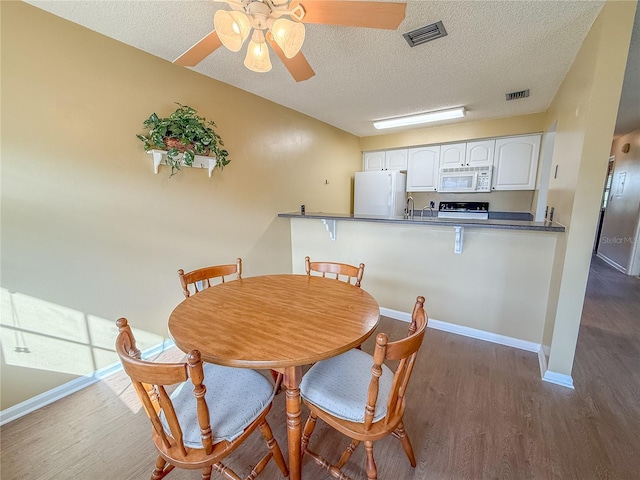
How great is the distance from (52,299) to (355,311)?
6.28 feet

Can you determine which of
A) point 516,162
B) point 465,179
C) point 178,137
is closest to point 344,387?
point 178,137

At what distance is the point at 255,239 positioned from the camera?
303 cm

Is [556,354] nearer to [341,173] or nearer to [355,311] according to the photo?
[355,311]

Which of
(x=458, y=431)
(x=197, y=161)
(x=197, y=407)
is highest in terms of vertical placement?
(x=197, y=161)

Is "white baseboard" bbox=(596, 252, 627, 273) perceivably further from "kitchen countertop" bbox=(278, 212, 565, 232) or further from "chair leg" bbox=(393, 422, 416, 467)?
"chair leg" bbox=(393, 422, 416, 467)

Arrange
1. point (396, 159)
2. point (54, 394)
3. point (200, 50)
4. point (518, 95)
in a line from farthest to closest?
1. point (396, 159)
2. point (518, 95)
3. point (54, 394)
4. point (200, 50)

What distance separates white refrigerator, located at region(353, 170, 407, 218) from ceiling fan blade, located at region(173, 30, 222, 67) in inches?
123

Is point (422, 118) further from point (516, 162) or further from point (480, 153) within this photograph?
point (516, 162)

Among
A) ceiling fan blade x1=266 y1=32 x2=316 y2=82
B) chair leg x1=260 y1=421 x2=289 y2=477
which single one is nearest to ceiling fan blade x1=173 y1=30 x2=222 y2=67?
ceiling fan blade x1=266 y1=32 x2=316 y2=82

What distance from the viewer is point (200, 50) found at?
149 centimetres

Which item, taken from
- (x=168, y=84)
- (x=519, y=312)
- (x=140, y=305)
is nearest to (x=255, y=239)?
(x=140, y=305)

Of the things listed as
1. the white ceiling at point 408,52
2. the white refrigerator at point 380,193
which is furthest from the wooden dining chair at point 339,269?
the white refrigerator at point 380,193

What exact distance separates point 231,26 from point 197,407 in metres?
1.49

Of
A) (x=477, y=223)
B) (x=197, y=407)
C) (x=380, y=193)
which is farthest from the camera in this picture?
(x=380, y=193)
